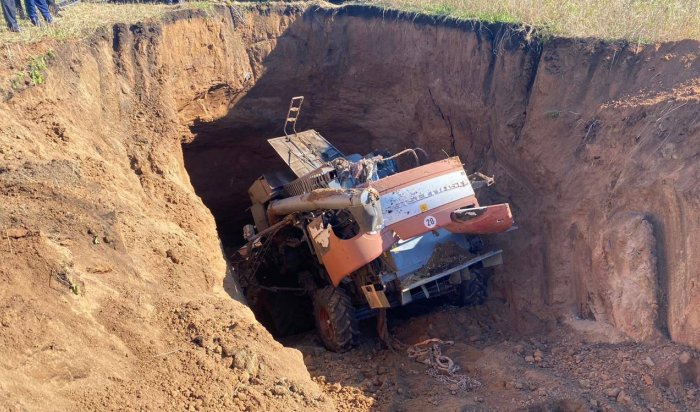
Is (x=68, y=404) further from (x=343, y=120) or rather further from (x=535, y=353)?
(x=343, y=120)

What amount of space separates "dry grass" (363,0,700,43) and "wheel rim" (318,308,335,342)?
5.46 m

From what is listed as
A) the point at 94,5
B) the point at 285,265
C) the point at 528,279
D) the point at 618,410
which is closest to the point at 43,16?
the point at 94,5

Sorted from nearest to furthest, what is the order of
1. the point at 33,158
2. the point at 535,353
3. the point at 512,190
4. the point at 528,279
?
the point at 33,158 < the point at 535,353 < the point at 528,279 < the point at 512,190

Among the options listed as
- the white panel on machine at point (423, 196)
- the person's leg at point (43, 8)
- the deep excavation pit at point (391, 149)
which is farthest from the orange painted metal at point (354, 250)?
the person's leg at point (43, 8)

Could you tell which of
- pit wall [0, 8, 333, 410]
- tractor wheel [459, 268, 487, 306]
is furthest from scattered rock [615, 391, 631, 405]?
pit wall [0, 8, 333, 410]

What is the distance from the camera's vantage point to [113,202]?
7.81m

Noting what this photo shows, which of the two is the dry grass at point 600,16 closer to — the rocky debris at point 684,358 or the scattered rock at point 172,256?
the rocky debris at point 684,358

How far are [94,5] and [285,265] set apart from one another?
23.1 ft

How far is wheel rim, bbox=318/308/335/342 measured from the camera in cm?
951

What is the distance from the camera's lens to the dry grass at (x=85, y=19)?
1017 centimetres

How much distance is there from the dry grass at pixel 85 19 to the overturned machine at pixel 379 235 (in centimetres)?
407

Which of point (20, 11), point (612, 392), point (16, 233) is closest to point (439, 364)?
point (612, 392)

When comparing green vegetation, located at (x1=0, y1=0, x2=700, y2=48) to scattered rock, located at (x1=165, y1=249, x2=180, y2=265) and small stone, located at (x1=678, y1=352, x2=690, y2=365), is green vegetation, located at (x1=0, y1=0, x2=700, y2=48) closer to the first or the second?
scattered rock, located at (x1=165, y1=249, x2=180, y2=265)

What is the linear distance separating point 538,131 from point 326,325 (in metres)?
4.23
